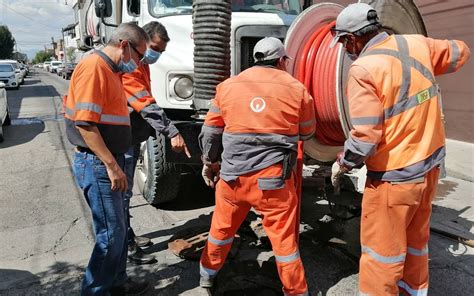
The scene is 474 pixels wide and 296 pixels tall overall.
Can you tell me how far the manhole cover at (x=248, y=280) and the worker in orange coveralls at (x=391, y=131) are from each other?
785 millimetres

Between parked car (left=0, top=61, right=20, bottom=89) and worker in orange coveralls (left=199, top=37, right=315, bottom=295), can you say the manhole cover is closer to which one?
worker in orange coveralls (left=199, top=37, right=315, bottom=295)

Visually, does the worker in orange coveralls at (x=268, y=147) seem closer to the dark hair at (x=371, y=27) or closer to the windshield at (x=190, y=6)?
the dark hair at (x=371, y=27)

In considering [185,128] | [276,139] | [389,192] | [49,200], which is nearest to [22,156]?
[49,200]

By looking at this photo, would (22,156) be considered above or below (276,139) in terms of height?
below

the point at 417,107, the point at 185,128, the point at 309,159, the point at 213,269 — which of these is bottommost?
the point at 213,269

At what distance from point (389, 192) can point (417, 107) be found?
53 centimetres

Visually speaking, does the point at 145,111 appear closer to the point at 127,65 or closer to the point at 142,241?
the point at 127,65

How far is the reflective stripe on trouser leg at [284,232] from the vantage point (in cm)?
280

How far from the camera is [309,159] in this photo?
12.7 feet

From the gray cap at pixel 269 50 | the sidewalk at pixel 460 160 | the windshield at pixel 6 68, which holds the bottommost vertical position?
the sidewalk at pixel 460 160

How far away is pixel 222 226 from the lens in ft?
9.62

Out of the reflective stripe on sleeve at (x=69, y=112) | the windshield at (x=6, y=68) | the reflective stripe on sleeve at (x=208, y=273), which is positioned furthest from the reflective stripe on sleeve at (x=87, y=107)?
the windshield at (x=6, y=68)

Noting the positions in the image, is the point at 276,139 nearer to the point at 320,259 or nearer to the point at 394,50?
the point at 394,50

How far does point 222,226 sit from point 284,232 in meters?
0.44
